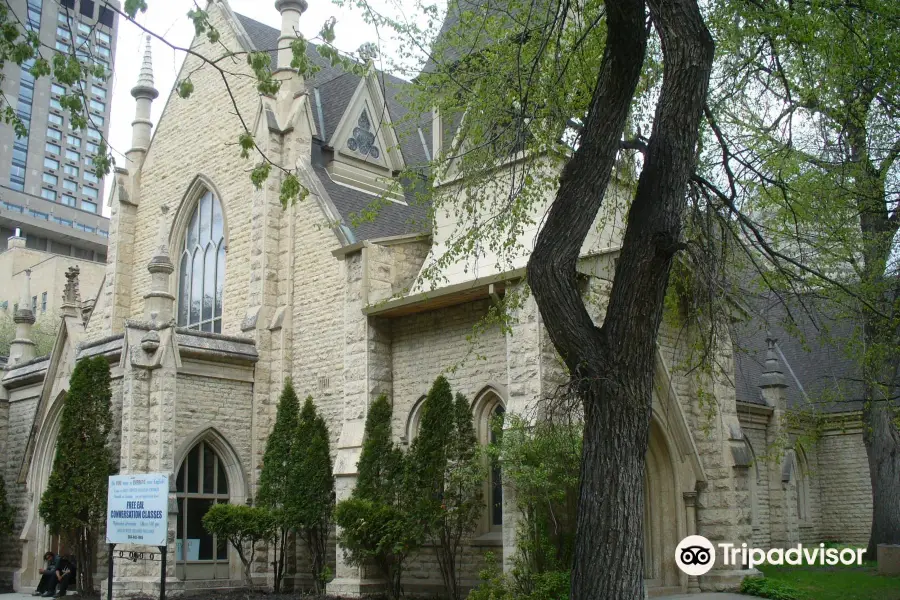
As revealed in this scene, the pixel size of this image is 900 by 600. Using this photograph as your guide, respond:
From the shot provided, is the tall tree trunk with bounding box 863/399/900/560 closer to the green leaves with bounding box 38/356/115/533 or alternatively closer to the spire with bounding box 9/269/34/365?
the green leaves with bounding box 38/356/115/533

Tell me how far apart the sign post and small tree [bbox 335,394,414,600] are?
9.36 feet

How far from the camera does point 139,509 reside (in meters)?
13.1

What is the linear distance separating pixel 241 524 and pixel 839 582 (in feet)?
32.8

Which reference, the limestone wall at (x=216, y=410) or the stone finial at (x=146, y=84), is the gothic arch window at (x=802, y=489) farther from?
the stone finial at (x=146, y=84)

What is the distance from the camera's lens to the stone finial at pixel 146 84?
2414 centimetres

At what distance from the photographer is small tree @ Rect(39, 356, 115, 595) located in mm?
16844

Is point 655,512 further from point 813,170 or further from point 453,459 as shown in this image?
point 813,170

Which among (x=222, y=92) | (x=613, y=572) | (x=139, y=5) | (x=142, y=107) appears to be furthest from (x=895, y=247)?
(x=142, y=107)

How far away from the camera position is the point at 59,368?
19797mm

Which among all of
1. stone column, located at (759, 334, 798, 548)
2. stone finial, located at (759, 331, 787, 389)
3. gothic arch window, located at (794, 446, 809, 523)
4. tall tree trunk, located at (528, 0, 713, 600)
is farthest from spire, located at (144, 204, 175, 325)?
gothic arch window, located at (794, 446, 809, 523)

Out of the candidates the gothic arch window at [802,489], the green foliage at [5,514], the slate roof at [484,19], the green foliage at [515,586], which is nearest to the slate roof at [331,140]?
the slate roof at [484,19]

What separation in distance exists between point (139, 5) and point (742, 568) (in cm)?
1178

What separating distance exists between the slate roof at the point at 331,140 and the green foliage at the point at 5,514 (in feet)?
32.3

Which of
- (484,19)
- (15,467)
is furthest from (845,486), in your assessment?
(15,467)
